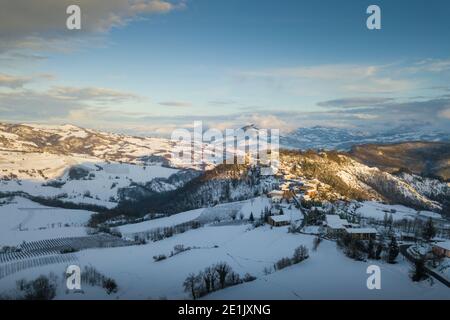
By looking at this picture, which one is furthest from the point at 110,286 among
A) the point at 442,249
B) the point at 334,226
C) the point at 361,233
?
the point at 442,249

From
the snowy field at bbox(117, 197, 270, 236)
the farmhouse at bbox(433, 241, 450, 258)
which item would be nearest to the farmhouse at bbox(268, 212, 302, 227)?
the snowy field at bbox(117, 197, 270, 236)

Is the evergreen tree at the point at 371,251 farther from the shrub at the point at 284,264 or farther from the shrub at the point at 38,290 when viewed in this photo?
the shrub at the point at 38,290

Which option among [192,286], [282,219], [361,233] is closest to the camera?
[192,286]

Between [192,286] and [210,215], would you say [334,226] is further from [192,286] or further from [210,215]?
[210,215]

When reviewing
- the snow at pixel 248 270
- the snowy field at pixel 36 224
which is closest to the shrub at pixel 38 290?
the snow at pixel 248 270

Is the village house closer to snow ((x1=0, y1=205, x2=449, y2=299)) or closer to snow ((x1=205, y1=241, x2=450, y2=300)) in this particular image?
snow ((x1=0, y1=205, x2=449, y2=299))
